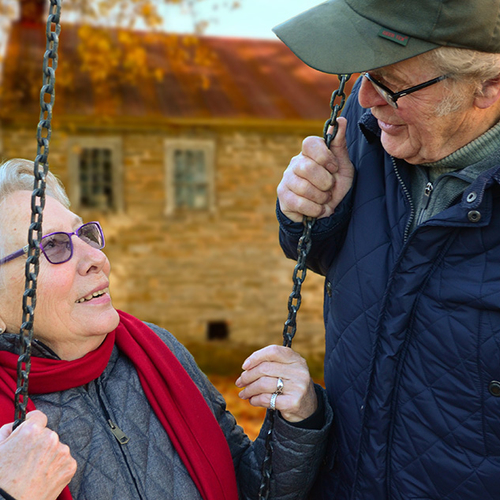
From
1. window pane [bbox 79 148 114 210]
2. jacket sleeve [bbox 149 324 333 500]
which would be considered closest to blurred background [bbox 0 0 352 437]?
window pane [bbox 79 148 114 210]

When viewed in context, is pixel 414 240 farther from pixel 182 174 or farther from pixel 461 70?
pixel 182 174

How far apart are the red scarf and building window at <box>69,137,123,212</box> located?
8.88 metres

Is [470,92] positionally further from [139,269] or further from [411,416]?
[139,269]

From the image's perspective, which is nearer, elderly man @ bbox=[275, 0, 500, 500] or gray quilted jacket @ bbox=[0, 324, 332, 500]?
elderly man @ bbox=[275, 0, 500, 500]

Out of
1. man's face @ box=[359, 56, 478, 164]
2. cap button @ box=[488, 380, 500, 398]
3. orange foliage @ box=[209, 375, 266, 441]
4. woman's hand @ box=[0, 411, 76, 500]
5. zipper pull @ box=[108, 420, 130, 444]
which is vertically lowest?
orange foliage @ box=[209, 375, 266, 441]

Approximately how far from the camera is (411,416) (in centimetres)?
179

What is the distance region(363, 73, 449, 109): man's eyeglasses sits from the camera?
170 centimetres

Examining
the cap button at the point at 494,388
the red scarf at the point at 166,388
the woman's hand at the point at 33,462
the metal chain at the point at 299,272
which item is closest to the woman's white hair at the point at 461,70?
the metal chain at the point at 299,272

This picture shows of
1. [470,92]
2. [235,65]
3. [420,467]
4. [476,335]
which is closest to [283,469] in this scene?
[420,467]

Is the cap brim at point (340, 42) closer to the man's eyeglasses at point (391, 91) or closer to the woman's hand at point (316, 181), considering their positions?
the man's eyeglasses at point (391, 91)

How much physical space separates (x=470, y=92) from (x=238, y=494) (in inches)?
66.5

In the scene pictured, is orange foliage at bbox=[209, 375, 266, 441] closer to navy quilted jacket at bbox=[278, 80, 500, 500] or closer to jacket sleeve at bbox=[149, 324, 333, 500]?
jacket sleeve at bbox=[149, 324, 333, 500]

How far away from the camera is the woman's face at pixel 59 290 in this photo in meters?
1.98

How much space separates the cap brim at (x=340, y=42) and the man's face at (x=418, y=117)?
0.08 metres
